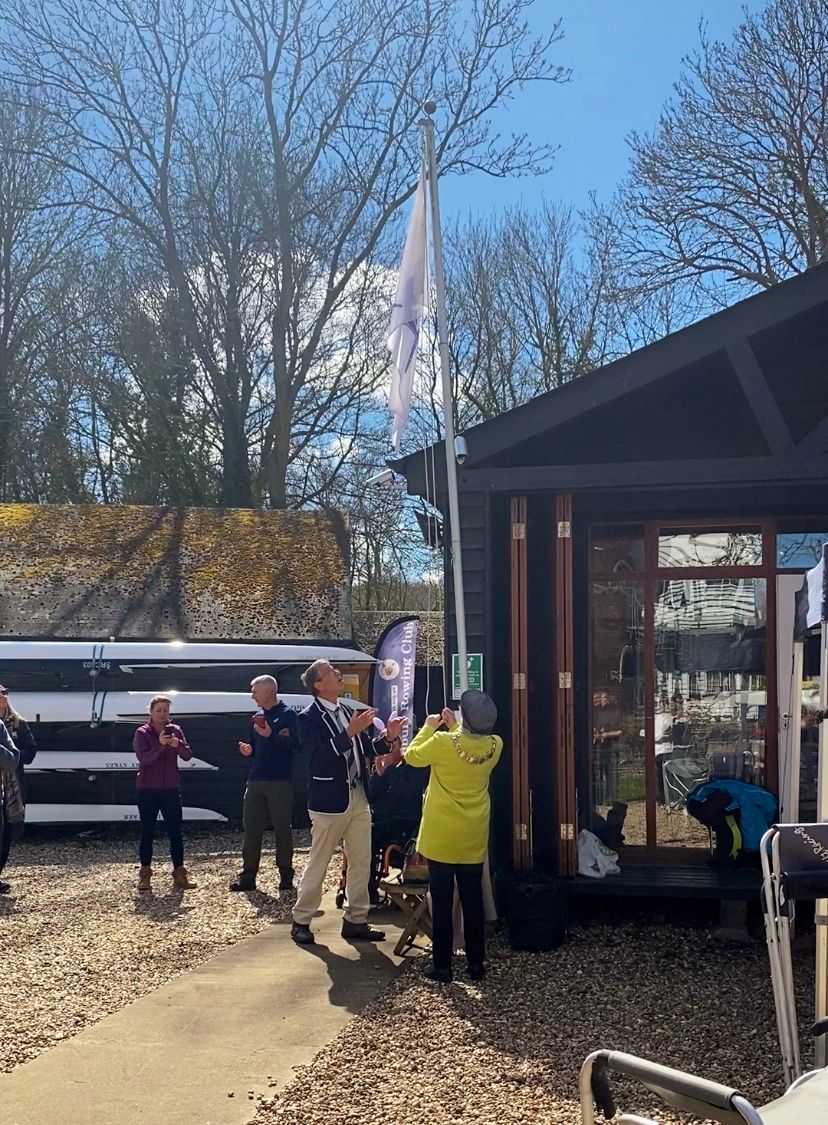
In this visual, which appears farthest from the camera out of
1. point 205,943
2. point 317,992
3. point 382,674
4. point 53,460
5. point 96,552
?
point 53,460

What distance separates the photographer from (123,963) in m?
7.66

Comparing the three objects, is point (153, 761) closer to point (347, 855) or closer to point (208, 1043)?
point (347, 855)

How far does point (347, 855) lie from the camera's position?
27.0 ft

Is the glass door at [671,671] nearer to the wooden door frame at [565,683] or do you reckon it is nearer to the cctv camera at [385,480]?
the wooden door frame at [565,683]

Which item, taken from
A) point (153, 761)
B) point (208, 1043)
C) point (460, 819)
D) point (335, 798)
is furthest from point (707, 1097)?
point (153, 761)

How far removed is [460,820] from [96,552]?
12.0m

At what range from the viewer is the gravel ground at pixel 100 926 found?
21.7 feet

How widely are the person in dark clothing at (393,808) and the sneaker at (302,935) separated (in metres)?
0.85

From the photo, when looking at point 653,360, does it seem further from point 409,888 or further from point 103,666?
point 103,666

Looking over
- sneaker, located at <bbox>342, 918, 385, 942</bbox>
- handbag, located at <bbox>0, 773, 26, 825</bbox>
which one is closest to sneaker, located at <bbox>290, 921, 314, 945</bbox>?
sneaker, located at <bbox>342, 918, 385, 942</bbox>

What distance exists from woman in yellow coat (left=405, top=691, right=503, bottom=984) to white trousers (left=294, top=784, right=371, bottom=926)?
100cm

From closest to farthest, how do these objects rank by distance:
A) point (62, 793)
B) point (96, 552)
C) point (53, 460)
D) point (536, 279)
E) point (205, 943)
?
point (205, 943), point (62, 793), point (96, 552), point (53, 460), point (536, 279)

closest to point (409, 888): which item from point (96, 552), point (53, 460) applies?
point (96, 552)

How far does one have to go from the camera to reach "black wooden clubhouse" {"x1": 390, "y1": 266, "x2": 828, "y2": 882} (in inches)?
319
